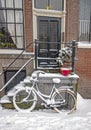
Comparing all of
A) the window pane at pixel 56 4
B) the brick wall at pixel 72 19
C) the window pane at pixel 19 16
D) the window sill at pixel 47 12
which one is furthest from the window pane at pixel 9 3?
the brick wall at pixel 72 19

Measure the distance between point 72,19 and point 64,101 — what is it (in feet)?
10.3

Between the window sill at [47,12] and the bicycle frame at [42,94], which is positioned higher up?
the window sill at [47,12]

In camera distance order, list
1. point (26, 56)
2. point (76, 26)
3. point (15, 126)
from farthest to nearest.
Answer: point (76, 26)
point (26, 56)
point (15, 126)

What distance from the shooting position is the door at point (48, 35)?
720cm

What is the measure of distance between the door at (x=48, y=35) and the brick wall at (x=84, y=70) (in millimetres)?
892

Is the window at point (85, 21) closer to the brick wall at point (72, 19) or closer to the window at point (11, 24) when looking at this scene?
the brick wall at point (72, 19)

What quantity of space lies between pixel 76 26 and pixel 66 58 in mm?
1709

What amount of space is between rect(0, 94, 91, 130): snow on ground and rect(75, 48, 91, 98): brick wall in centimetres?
178

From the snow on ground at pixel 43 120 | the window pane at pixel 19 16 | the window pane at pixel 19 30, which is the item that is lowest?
the snow on ground at pixel 43 120

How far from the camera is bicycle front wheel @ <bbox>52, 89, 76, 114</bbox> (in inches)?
221

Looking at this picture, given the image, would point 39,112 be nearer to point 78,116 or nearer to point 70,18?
point 78,116

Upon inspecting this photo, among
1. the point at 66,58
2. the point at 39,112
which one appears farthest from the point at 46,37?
the point at 39,112

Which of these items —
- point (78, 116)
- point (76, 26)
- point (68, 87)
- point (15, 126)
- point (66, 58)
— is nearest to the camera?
point (15, 126)

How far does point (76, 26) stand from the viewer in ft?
23.8
